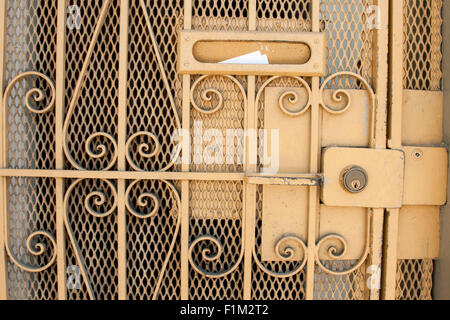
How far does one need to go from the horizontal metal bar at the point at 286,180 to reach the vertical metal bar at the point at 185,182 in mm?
275

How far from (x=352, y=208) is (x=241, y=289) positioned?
60cm

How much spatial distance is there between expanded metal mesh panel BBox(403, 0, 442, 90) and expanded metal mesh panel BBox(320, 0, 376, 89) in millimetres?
181

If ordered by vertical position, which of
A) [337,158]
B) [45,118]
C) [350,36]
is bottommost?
[337,158]

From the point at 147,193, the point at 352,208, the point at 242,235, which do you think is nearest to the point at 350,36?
the point at 352,208

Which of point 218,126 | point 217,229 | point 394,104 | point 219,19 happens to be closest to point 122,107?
point 218,126

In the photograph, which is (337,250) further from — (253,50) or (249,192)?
(253,50)

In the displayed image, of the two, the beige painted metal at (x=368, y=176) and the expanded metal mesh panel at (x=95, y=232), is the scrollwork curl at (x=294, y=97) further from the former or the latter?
the expanded metal mesh panel at (x=95, y=232)

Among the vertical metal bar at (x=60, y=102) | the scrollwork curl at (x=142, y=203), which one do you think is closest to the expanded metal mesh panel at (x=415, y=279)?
the scrollwork curl at (x=142, y=203)

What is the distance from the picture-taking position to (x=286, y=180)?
119 cm

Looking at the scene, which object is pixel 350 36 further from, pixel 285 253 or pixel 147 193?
pixel 147 193

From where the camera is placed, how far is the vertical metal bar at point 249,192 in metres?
1.21

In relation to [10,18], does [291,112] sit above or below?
below

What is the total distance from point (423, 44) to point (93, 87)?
146cm

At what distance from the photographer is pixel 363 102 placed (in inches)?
48.7
